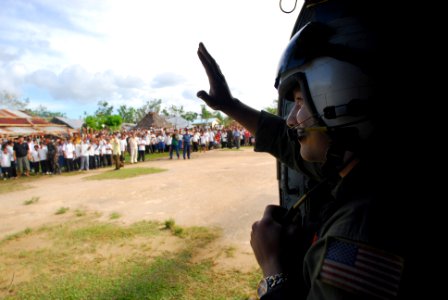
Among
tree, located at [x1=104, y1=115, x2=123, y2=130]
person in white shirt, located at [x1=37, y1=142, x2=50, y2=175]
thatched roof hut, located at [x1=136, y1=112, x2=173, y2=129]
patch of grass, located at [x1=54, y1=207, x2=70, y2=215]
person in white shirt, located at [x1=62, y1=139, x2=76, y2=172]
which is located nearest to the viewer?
patch of grass, located at [x1=54, y1=207, x2=70, y2=215]

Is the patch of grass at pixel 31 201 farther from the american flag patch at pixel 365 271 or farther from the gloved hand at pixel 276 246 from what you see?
the american flag patch at pixel 365 271

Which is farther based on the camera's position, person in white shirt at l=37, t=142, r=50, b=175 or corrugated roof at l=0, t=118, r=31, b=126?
corrugated roof at l=0, t=118, r=31, b=126

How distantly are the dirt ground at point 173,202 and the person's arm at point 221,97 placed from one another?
2353 mm

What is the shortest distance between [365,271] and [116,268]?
12.3 ft

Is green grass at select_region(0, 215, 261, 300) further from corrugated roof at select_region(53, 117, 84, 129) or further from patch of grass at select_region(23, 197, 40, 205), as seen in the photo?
corrugated roof at select_region(53, 117, 84, 129)

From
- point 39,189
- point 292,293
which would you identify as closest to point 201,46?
point 292,293

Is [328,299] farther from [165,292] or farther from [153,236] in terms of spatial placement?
[153,236]

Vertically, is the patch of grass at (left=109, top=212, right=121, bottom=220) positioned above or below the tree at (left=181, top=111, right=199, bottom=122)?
below

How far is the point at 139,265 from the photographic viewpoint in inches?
160

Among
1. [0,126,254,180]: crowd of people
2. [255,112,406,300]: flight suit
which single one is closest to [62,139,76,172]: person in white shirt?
[0,126,254,180]: crowd of people

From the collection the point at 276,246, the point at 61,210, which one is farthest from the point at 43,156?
the point at 276,246

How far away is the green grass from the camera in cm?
344

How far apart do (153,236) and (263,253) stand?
13.2 ft

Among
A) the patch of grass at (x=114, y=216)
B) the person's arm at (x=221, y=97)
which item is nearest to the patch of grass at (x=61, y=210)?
the patch of grass at (x=114, y=216)
